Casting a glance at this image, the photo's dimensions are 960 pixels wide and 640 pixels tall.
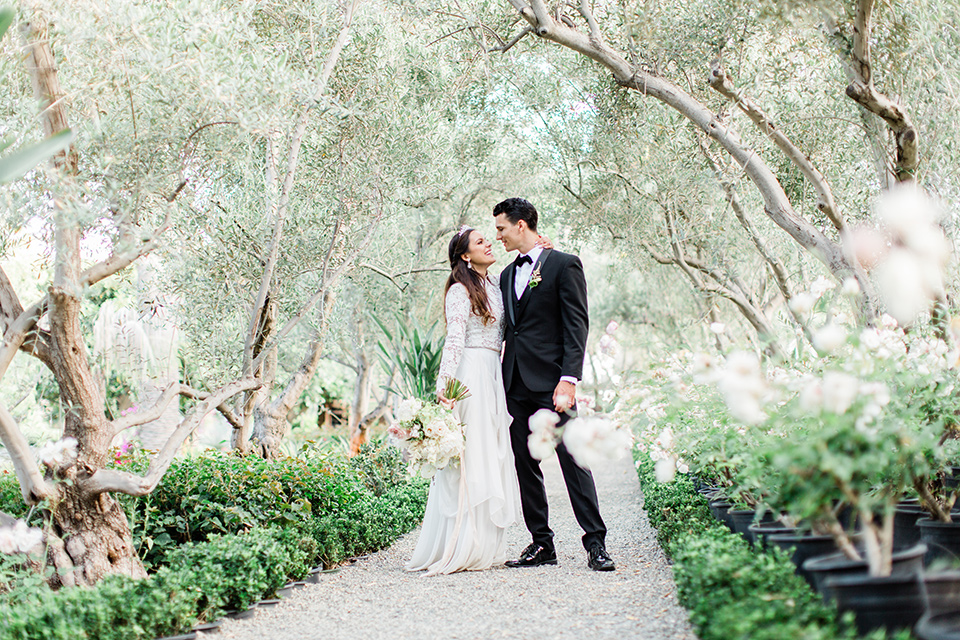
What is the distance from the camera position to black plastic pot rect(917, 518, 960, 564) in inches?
112

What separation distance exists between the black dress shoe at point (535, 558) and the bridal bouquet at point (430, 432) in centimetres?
77

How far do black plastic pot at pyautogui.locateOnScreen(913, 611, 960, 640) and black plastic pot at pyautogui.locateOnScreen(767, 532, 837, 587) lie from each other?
570mm

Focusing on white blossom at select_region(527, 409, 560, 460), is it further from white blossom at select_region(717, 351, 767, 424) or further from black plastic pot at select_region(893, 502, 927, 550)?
black plastic pot at select_region(893, 502, 927, 550)

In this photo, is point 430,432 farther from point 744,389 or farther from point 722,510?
point 744,389

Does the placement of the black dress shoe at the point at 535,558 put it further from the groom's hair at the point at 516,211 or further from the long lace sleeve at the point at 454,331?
the groom's hair at the point at 516,211

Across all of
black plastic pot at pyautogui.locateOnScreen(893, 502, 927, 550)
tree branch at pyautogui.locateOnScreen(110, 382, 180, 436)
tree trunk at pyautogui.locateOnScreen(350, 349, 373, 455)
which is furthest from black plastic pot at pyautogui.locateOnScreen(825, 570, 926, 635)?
tree trunk at pyautogui.locateOnScreen(350, 349, 373, 455)

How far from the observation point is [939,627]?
6.37ft

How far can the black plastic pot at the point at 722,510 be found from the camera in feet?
13.5

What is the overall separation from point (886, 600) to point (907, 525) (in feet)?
4.65

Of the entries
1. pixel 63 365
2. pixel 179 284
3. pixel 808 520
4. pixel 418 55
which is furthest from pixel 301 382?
pixel 808 520

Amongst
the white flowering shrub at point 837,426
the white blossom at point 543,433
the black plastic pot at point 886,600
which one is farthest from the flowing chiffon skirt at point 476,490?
the black plastic pot at point 886,600

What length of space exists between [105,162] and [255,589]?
221 centimetres

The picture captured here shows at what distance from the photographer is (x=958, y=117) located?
452cm

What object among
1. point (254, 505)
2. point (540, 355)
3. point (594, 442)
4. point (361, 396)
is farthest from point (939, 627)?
point (361, 396)
